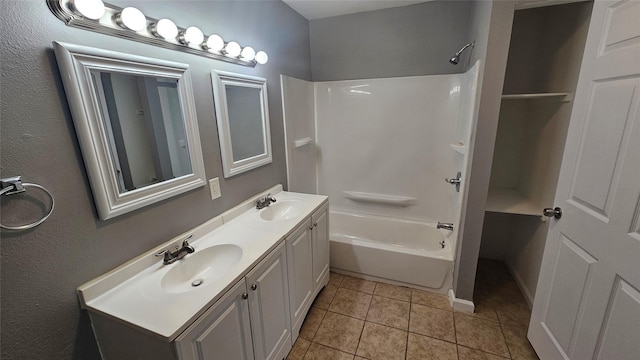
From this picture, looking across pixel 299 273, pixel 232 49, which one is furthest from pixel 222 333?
pixel 232 49

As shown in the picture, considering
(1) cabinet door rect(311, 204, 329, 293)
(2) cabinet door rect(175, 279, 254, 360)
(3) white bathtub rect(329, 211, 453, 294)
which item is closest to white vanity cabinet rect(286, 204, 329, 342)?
(1) cabinet door rect(311, 204, 329, 293)

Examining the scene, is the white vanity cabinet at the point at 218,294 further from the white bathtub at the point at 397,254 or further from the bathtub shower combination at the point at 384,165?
the bathtub shower combination at the point at 384,165

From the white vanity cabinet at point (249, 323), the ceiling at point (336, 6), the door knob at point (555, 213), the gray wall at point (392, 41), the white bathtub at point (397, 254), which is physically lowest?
the white bathtub at point (397, 254)

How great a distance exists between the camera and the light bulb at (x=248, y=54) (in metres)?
1.68

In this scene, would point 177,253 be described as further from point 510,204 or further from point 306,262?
point 510,204

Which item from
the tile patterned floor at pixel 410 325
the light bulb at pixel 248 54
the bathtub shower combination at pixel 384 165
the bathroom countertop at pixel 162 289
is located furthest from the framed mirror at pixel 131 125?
the tile patterned floor at pixel 410 325

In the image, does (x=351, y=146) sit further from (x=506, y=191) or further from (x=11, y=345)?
(x=11, y=345)

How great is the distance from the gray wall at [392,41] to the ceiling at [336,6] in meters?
0.06

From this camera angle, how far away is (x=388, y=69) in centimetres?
252

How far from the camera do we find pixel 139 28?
40.9 inches

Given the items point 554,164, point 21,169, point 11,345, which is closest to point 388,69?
point 554,164

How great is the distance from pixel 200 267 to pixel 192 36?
1.19 meters

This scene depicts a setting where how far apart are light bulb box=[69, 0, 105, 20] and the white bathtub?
2.07 meters

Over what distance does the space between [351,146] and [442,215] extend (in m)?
1.19
